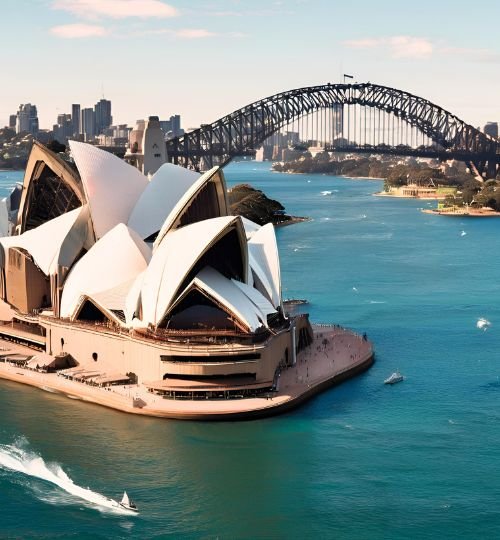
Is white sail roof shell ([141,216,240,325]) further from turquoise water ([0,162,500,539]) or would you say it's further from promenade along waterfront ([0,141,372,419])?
turquoise water ([0,162,500,539])

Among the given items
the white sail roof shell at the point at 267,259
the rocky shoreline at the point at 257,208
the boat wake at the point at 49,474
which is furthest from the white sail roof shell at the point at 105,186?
the rocky shoreline at the point at 257,208

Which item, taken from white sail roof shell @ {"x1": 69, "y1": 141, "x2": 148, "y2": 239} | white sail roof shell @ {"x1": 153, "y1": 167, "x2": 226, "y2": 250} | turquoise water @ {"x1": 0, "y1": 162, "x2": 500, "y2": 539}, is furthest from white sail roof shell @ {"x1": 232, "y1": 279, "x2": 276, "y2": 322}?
white sail roof shell @ {"x1": 69, "y1": 141, "x2": 148, "y2": 239}

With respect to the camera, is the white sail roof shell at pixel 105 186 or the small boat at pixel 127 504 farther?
the white sail roof shell at pixel 105 186

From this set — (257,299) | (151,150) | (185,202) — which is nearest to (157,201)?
(185,202)

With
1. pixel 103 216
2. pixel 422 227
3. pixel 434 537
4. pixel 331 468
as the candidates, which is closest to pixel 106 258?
pixel 103 216

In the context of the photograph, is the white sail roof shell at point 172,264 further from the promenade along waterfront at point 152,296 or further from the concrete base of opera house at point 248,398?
the concrete base of opera house at point 248,398

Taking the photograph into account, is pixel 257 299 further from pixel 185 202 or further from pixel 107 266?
pixel 107 266
